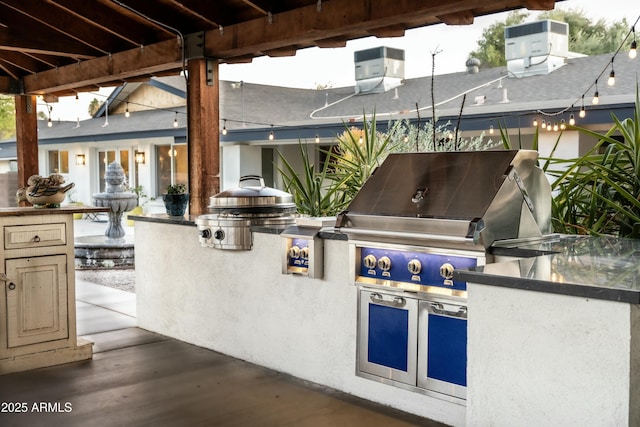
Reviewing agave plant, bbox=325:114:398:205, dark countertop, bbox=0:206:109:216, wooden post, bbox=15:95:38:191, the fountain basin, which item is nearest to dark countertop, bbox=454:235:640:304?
agave plant, bbox=325:114:398:205

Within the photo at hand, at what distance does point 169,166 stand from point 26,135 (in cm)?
1032

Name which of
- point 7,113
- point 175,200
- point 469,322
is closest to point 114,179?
point 175,200

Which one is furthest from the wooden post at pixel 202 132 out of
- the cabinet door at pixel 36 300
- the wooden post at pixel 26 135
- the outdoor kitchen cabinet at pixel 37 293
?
the wooden post at pixel 26 135

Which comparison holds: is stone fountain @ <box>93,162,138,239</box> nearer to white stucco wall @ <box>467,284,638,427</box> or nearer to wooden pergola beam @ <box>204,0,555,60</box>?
wooden pergola beam @ <box>204,0,555,60</box>

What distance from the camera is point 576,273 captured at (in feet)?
8.19

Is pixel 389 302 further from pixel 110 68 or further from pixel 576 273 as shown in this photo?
pixel 110 68

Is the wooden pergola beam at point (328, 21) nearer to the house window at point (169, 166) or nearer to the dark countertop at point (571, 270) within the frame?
the dark countertop at point (571, 270)

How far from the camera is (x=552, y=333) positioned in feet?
7.63

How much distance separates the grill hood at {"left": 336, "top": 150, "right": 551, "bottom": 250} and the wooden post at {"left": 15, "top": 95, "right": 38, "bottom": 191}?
688 centimetres

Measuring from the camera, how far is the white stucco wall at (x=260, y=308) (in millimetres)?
4355

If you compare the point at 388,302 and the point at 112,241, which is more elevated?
the point at 388,302

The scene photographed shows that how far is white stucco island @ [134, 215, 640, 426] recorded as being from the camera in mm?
2197

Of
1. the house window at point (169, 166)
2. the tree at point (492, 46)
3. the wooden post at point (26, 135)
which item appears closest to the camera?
the wooden post at point (26, 135)

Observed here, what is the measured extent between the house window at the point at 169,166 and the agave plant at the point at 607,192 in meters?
15.2
